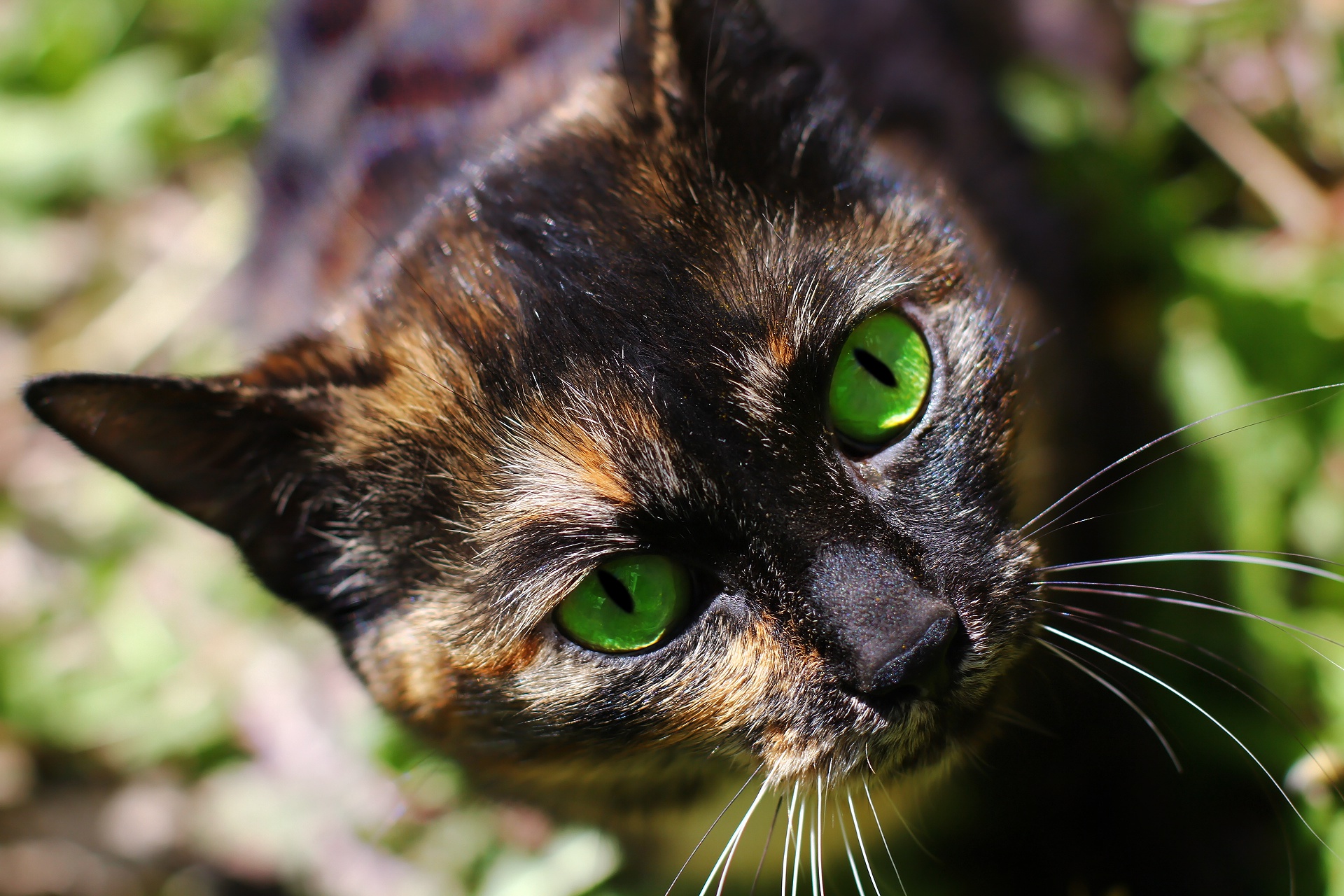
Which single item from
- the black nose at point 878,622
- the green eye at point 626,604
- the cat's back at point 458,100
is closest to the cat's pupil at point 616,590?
the green eye at point 626,604

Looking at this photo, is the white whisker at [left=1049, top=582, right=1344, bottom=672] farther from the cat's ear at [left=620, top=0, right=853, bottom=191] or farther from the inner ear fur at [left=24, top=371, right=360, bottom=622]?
the inner ear fur at [left=24, top=371, right=360, bottom=622]

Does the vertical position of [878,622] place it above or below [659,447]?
below

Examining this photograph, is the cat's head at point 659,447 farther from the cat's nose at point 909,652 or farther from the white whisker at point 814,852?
the white whisker at point 814,852

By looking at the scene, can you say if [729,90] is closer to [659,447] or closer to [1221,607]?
[659,447]

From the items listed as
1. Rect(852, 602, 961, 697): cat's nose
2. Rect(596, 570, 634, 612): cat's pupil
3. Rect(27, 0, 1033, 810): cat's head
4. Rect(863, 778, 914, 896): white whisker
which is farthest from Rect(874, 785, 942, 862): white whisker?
Rect(596, 570, 634, 612): cat's pupil

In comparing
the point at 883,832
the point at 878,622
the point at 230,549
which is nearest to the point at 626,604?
the point at 878,622

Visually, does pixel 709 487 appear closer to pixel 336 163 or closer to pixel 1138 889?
pixel 1138 889
